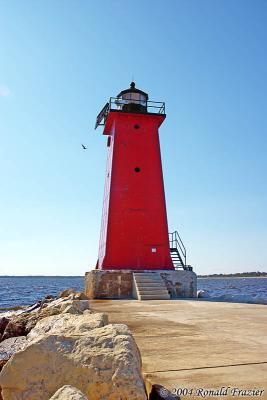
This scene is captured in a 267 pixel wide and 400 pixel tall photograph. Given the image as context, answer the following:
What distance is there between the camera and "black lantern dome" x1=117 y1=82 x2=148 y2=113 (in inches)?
593

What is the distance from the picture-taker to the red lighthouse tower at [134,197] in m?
13.6

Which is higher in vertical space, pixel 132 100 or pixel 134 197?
pixel 132 100

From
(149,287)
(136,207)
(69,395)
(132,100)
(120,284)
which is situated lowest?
(69,395)

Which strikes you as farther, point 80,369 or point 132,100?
point 132,100

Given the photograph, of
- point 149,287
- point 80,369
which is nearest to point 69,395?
point 80,369

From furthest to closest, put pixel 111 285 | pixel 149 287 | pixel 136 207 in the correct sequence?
1. pixel 136 207
2. pixel 111 285
3. pixel 149 287

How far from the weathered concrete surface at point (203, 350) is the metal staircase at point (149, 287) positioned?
4.30 m

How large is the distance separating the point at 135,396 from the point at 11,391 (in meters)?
0.83

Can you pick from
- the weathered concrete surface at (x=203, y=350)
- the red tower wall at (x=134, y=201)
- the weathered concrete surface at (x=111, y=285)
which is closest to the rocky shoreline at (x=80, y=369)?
the weathered concrete surface at (x=203, y=350)

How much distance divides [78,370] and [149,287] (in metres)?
9.24

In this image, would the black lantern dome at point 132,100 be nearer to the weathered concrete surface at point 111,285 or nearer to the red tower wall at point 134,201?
the red tower wall at point 134,201

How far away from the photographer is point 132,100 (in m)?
15.1

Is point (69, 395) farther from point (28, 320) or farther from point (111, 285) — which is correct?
point (111, 285)

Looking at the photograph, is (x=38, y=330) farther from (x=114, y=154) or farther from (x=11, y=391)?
(x=114, y=154)
